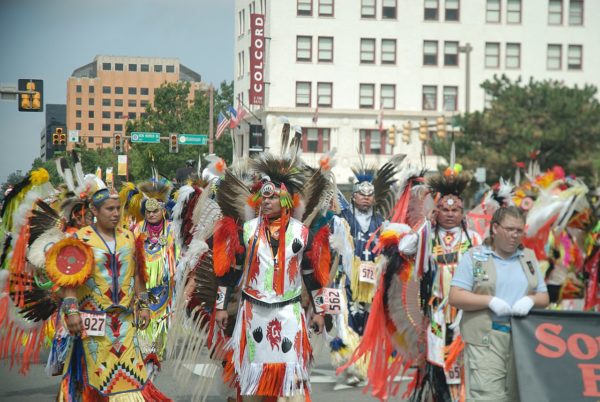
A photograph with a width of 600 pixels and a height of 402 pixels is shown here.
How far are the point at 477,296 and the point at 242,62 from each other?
204 ft

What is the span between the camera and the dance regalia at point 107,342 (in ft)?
23.9

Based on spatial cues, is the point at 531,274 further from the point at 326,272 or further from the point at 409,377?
the point at 409,377

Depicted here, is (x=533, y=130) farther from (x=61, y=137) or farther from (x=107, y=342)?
(x=107, y=342)

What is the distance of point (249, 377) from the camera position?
24.2 ft

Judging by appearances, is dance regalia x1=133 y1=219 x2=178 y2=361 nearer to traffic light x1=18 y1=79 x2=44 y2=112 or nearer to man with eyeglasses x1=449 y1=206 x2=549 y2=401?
man with eyeglasses x1=449 y1=206 x2=549 y2=401

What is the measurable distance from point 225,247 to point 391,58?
5788 centimetres

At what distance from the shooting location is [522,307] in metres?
6.09

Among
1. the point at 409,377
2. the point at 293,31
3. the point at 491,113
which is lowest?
the point at 409,377

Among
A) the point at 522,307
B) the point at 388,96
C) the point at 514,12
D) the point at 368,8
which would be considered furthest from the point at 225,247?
Answer: the point at 514,12

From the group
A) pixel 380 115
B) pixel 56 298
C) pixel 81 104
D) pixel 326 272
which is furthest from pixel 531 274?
pixel 81 104

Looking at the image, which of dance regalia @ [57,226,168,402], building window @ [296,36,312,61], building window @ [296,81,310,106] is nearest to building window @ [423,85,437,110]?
building window @ [296,81,310,106]

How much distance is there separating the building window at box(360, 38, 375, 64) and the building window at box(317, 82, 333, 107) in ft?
8.48

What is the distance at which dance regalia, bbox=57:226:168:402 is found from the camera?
23.9 ft

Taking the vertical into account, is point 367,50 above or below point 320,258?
above
